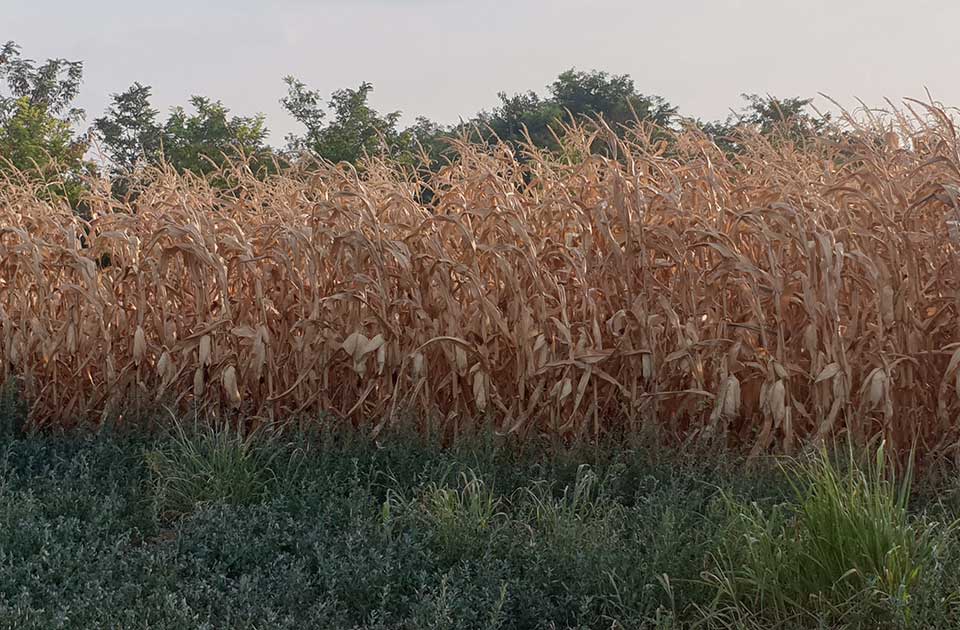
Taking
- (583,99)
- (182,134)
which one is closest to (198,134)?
(182,134)

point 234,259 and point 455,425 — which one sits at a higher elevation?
point 234,259

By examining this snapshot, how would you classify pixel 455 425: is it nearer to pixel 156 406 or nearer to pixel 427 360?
pixel 427 360

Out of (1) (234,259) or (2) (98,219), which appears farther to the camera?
(2) (98,219)

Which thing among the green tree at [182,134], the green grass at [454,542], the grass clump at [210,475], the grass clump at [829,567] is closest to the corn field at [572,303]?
the green grass at [454,542]

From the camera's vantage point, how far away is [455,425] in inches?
160

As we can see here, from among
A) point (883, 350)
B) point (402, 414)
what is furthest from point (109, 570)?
point (883, 350)

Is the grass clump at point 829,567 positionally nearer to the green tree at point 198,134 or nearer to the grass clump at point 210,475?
the grass clump at point 210,475

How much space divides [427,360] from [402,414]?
0.25 m

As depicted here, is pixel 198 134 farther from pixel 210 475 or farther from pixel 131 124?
pixel 210 475

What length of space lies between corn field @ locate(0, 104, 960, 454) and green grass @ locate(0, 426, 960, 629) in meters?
0.30

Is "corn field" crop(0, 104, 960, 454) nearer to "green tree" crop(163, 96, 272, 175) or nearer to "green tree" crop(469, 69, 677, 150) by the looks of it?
"green tree" crop(163, 96, 272, 175)

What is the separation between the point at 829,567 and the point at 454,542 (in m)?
1.13

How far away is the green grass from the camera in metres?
2.71

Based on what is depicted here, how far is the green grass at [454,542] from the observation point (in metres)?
2.71
